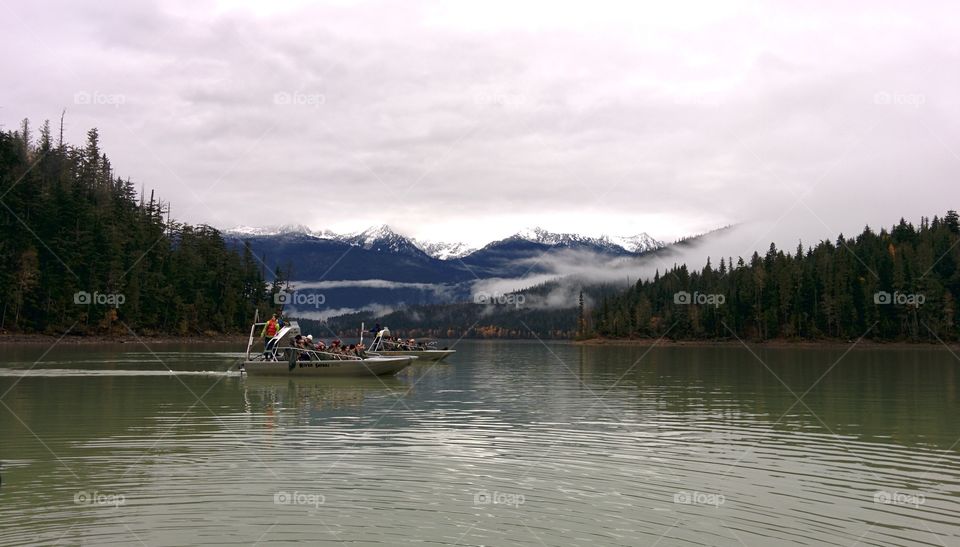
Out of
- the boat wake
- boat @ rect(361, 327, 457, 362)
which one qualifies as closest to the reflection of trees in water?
boat @ rect(361, 327, 457, 362)

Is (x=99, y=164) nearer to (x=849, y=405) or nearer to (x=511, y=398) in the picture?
(x=511, y=398)

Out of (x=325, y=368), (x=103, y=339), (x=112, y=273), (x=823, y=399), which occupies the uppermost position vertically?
(x=112, y=273)

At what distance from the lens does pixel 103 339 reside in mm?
133625

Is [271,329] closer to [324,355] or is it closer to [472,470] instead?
[324,355]

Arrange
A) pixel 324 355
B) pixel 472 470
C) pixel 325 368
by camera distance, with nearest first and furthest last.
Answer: pixel 472 470, pixel 325 368, pixel 324 355

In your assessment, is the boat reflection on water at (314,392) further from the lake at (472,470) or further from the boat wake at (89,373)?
the boat wake at (89,373)

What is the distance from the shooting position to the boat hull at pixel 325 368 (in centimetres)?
5900

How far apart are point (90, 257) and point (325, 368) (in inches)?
3850

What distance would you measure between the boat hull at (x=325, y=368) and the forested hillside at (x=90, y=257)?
77565 millimetres

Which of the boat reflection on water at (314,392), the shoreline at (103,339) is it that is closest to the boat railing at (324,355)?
the boat reflection on water at (314,392)

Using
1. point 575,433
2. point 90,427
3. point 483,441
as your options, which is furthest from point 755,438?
point 90,427

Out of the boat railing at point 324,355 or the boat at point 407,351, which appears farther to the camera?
the boat at point 407,351

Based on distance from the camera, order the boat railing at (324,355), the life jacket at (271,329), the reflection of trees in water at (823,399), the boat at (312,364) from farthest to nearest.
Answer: the life jacket at (271,329) < the boat railing at (324,355) < the boat at (312,364) < the reflection of trees in water at (823,399)

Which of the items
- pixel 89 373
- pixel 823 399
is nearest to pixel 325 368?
pixel 89 373
